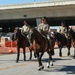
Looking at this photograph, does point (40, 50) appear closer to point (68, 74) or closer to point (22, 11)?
point (68, 74)

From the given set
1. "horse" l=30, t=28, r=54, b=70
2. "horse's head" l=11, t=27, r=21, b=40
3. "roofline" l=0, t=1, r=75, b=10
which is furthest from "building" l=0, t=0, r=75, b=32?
"horse" l=30, t=28, r=54, b=70

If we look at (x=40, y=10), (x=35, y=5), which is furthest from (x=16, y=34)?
(x=40, y=10)

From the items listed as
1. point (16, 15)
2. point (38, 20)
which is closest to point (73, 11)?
point (38, 20)

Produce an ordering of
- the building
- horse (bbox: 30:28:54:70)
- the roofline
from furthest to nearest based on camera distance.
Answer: the building → the roofline → horse (bbox: 30:28:54:70)

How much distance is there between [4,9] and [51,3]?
1079 centimetres

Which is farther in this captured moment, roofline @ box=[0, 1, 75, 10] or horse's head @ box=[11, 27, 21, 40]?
roofline @ box=[0, 1, 75, 10]

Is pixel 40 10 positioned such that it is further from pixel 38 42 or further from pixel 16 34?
pixel 38 42

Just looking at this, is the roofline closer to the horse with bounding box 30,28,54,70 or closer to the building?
the building

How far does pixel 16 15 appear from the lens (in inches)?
2250

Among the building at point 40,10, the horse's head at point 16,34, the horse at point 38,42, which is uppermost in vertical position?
the building at point 40,10

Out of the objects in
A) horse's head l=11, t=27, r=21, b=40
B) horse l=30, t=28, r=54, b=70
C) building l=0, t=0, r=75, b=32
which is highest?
building l=0, t=0, r=75, b=32

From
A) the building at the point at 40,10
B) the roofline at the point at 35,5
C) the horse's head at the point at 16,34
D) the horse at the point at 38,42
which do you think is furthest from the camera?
the building at the point at 40,10

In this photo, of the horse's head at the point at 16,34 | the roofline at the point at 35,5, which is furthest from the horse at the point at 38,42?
the roofline at the point at 35,5

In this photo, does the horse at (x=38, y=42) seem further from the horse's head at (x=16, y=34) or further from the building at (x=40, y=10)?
the building at (x=40, y=10)
